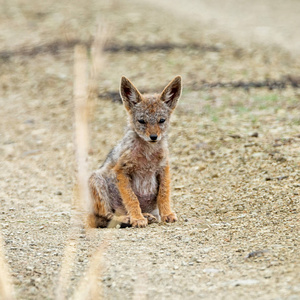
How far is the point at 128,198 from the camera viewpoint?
19.2 ft

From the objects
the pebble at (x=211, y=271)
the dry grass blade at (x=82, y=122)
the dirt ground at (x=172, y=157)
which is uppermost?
the dry grass blade at (x=82, y=122)

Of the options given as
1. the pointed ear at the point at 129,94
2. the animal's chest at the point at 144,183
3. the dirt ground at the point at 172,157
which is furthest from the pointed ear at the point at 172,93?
the dirt ground at the point at 172,157

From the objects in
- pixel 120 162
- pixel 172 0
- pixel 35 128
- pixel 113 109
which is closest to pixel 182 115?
pixel 113 109

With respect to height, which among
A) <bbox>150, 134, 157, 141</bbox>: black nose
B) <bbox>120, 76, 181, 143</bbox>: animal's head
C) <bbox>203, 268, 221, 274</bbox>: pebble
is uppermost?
<bbox>120, 76, 181, 143</bbox>: animal's head

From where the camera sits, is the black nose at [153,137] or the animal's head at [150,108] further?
the animal's head at [150,108]

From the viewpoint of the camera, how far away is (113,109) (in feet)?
34.8

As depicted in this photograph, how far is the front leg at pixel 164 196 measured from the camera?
593 cm

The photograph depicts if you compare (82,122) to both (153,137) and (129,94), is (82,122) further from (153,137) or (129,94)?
(129,94)

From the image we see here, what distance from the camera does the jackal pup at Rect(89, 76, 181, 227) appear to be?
5.91 meters

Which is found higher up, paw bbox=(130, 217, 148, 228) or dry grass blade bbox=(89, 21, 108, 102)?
dry grass blade bbox=(89, 21, 108, 102)

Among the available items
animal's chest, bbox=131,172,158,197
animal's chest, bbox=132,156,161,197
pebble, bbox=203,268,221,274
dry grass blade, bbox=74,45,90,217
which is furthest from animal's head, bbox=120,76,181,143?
dry grass blade, bbox=74,45,90,217

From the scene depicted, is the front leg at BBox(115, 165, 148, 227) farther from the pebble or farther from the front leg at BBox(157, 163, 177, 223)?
the pebble

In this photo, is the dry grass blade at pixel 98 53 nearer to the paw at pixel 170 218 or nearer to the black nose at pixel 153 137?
the black nose at pixel 153 137

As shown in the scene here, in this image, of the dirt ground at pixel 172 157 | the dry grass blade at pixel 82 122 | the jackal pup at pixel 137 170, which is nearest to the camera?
the dry grass blade at pixel 82 122
